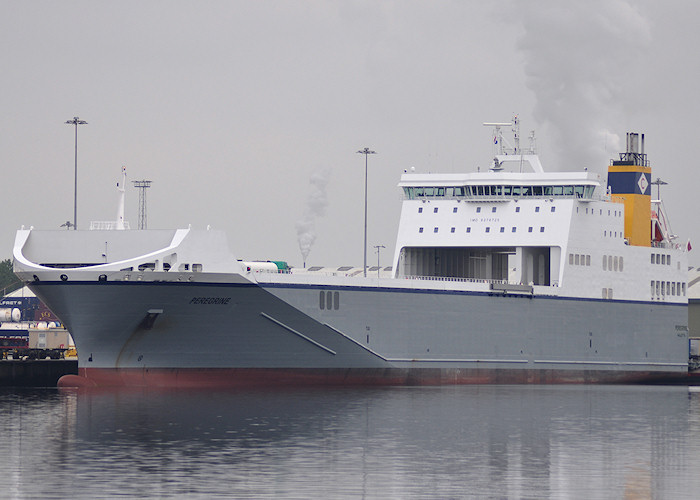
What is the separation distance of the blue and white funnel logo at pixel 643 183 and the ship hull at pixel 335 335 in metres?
6.08

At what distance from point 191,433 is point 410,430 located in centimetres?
683

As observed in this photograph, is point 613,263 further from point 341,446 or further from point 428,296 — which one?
point 341,446

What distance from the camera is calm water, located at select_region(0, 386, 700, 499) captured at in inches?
1192

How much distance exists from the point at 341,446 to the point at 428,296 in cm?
2547

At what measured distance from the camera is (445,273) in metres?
70.9

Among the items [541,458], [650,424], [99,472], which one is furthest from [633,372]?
[99,472]

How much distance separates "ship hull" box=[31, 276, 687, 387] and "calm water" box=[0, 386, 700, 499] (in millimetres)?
1889

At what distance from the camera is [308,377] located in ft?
192

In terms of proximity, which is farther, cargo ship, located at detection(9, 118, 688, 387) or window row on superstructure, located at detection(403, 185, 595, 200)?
window row on superstructure, located at detection(403, 185, 595, 200)

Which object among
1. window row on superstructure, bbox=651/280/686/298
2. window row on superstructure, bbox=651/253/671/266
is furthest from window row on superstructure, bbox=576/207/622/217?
window row on superstructure, bbox=651/280/686/298

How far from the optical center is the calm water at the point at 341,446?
30266 mm

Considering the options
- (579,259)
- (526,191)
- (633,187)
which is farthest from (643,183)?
(526,191)

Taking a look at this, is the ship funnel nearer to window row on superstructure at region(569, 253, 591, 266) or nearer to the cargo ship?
the cargo ship

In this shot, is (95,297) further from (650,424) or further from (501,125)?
(501,125)
